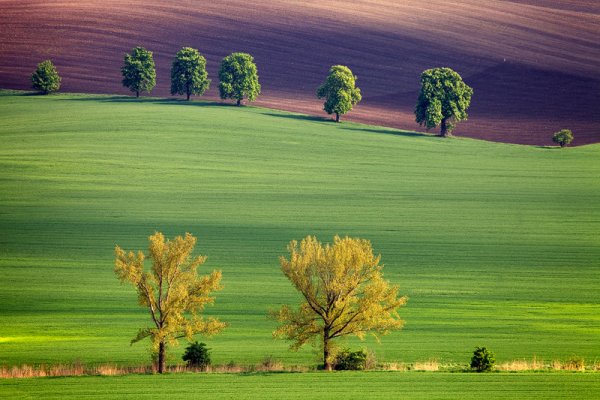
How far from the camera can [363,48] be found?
126 m

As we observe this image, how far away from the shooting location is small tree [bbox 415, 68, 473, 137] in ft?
322

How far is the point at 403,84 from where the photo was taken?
391 ft

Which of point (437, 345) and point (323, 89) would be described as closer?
point (437, 345)

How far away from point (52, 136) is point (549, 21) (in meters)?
79.9

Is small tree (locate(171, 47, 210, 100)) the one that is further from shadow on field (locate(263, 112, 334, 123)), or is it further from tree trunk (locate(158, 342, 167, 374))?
tree trunk (locate(158, 342, 167, 374))

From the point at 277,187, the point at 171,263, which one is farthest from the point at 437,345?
the point at 277,187

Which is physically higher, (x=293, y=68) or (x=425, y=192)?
(x=293, y=68)

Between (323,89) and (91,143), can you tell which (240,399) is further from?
(323,89)

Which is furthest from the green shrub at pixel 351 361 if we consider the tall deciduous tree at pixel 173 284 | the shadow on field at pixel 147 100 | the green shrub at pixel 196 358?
the shadow on field at pixel 147 100

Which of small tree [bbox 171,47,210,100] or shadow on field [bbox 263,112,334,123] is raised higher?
small tree [bbox 171,47,210,100]

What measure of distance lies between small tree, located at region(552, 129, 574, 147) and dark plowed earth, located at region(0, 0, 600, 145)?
199 centimetres

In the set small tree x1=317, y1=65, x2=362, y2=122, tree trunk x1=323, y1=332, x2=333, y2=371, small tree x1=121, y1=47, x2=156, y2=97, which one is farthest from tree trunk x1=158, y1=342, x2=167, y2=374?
small tree x1=121, y1=47, x2=156, y2=97

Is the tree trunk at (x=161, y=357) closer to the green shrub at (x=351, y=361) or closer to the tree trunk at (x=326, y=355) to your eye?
the tree trunk at (x=326, y=355)

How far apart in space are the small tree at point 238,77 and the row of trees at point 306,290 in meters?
66.7
